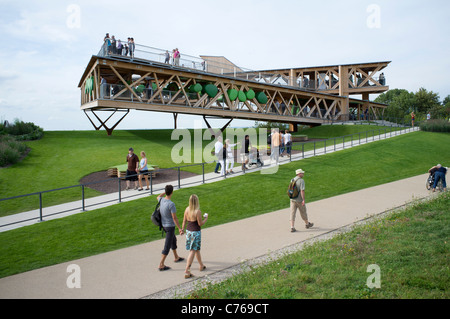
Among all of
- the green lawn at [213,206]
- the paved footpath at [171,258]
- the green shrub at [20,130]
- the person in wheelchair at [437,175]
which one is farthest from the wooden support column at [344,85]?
the green shrub at [20,130]

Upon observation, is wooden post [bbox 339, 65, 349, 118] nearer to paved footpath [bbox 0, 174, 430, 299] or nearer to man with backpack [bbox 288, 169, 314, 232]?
paved footpath [bbox 0, 174, 430, 299]

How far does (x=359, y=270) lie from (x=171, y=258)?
4.20 meters

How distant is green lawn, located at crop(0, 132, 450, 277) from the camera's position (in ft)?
28.6

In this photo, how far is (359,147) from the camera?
→ 23922 millimetres

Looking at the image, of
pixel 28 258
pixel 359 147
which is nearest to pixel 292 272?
pixel 28 258

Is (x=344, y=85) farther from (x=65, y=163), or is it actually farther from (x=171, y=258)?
(x=171, y=258)

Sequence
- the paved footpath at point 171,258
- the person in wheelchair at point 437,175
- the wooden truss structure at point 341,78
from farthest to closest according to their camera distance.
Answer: the wooden truss structure at point 341,78 < the person in wheelchair at point 437,175 < the paved footpath at point 171,258

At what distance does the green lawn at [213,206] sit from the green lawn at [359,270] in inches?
152

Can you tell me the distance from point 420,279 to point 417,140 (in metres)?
25.9

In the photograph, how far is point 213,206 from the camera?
12195 mm

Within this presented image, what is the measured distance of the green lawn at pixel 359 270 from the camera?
5742 millimetres

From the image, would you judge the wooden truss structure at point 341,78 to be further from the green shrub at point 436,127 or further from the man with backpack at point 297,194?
the man with backpack at point 297,194
